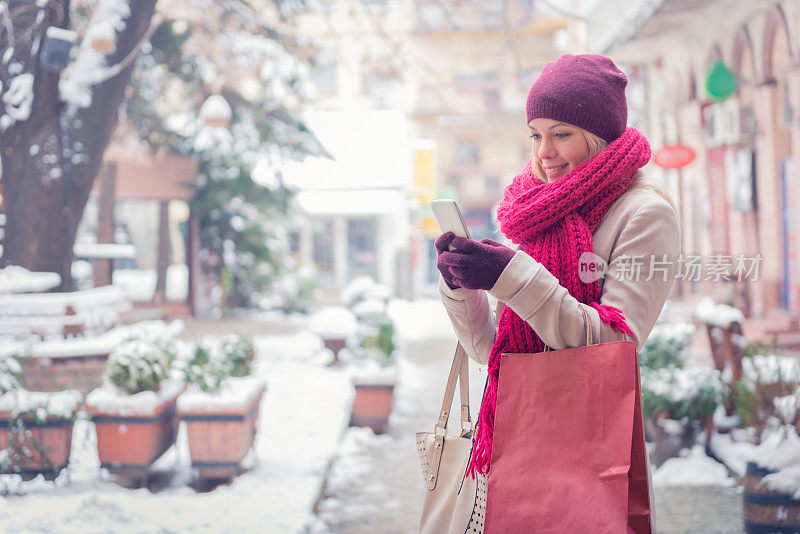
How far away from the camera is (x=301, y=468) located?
500cm

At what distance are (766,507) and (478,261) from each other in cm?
294

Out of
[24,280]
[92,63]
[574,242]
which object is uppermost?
[92,63]

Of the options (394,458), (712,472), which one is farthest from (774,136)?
(394,458)

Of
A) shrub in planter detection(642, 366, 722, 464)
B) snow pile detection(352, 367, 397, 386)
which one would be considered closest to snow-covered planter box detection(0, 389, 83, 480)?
snow pile detection(352, 367, 397, 386)

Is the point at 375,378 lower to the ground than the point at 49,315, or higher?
lower

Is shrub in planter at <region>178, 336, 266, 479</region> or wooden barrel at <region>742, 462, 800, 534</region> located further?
shrub in planter at <region>178, 336, 266, 479</region>

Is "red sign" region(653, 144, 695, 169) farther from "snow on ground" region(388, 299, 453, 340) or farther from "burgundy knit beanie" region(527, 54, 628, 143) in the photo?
"burgundy knit beanie" region(527, 54, 628, 143)

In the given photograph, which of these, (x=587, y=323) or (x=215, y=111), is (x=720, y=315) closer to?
(x=587, y=323)

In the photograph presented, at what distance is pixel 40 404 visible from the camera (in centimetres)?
405

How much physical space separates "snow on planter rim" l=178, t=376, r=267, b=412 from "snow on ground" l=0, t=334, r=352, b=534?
1.74 feet

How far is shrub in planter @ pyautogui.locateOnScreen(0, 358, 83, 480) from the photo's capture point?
3945mm

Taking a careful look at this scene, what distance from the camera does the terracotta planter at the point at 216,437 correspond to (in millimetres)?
4527

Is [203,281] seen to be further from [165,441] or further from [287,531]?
[287,531]

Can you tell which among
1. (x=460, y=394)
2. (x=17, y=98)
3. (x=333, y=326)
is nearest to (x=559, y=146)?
(x=460, y=394)
